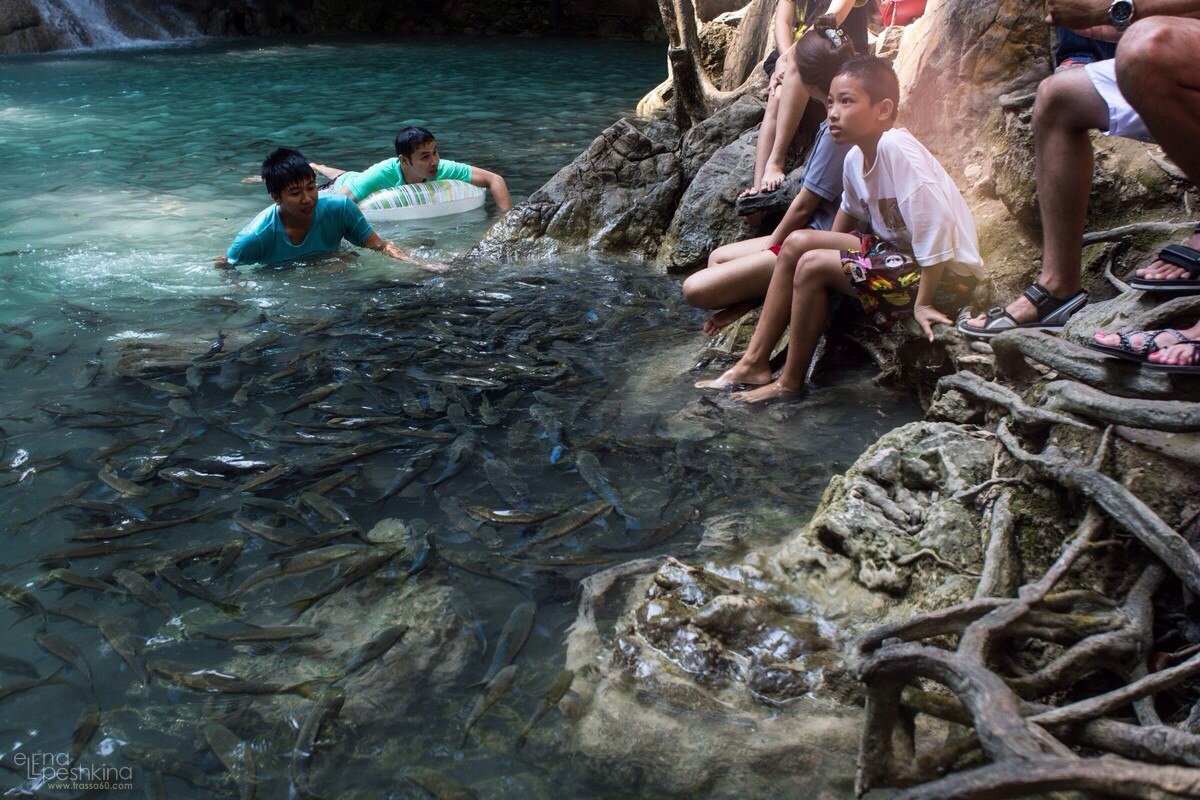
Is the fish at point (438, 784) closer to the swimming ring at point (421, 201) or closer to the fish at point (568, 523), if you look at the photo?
the fish at point (568, 523)

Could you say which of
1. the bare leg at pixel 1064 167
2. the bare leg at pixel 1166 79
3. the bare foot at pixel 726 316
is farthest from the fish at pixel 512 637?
the bare foot at pixel 726 316

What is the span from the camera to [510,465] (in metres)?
4.21

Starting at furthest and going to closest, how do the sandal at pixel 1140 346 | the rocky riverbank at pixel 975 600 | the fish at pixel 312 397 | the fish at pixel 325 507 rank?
the fish at pixel 312 397
the fish at pixel 325 507
the sandal at pixel 1140 346
the rocky riverbank at pixel 975 600

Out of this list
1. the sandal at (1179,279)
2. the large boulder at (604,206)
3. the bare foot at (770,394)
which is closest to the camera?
the sandal at (1179,279)

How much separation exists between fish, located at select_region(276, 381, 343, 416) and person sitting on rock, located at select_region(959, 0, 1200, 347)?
3.34 metres

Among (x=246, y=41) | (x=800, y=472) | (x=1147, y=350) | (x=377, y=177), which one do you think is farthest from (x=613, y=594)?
(x=246, y=41)

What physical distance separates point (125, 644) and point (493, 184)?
6.59 m

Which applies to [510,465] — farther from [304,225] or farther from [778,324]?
[304,225]

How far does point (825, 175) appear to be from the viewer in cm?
492

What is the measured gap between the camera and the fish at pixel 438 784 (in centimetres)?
250

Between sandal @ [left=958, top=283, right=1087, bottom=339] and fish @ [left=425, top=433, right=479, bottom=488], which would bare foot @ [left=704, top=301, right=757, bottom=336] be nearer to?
fish @ [left=425, top=433, right=479, bottom=488]

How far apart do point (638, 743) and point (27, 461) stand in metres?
3.47

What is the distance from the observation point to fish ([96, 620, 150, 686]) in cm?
A: 302

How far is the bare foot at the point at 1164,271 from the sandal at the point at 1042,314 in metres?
0.37
